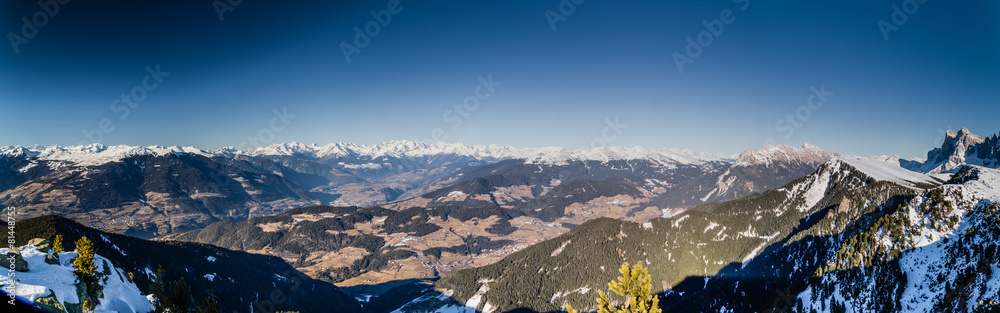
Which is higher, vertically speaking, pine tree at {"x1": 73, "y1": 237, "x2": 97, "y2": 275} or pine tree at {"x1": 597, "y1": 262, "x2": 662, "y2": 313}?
pine tree at {"x1": 73, "y1": 237, "x2": 97, "y2": 275}

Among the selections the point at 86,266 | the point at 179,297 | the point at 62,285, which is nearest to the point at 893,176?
the point at 179,297

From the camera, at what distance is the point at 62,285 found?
126ft

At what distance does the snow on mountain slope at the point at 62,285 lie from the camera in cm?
3328

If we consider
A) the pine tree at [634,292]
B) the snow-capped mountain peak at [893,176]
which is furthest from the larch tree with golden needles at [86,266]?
the snow-capped mountain peak at [893,176]

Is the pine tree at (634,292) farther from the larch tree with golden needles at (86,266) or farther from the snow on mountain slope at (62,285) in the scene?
the larch tree with golden needles at (86,266)

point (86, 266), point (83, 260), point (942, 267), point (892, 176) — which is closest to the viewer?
point (83, 260)

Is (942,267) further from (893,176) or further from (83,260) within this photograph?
(83,260)

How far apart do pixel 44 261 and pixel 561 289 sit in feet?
605

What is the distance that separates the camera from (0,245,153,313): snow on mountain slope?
3328 cm

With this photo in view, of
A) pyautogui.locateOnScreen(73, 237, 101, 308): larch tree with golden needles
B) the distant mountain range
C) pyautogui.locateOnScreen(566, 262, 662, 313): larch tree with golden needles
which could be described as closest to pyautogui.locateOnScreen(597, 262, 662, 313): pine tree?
pyautogui.locateOnScreen(566, 262, 662, 313): larch tree with golden needles

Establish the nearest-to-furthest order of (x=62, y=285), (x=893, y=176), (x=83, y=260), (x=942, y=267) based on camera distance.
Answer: (x=62, y=285)
(x=83, y=260)
(x=942, y=267)
(x=893, y=176)

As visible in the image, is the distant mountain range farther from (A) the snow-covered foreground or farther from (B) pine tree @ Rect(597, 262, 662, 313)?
(B) pine tree @ Rect(597, 262, 662, 313)

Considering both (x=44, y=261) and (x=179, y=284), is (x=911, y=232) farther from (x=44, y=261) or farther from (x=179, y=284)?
(x=44, y=261)

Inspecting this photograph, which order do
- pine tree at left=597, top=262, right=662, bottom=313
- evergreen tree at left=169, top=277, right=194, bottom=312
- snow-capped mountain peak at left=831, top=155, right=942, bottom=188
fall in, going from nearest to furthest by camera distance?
pine tree at left=597, top=262, right=662, bottom=313 → evergreen tree at left=169, top=277, right=194, bottom=312 → snow-capped mountain peak at left=831, top=155, right=942, bottom=188
